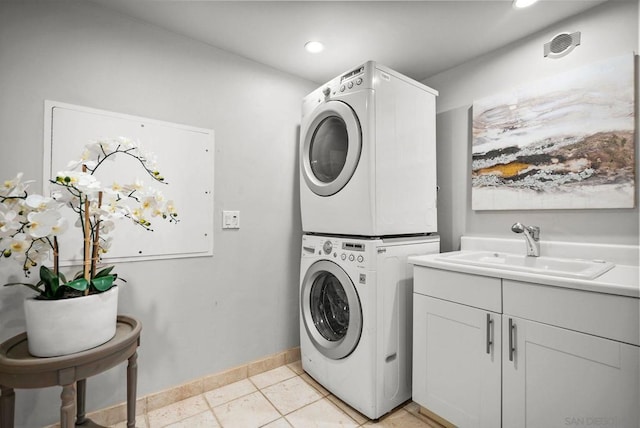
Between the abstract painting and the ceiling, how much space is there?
356mm

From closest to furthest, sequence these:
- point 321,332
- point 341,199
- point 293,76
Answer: point 341,199
point 321,332
point 293,76

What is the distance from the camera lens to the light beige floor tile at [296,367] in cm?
204

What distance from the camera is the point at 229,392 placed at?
1792mm

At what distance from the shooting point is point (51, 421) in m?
1.35

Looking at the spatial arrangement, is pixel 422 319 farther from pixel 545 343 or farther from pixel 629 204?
pixel 629 204

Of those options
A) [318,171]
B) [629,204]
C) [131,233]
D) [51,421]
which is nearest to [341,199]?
[318,171]

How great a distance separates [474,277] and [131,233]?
5.71ft

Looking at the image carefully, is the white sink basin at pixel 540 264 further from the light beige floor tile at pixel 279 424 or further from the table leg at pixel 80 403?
the table leg at pixel 80 403

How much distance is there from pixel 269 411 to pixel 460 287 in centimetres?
123

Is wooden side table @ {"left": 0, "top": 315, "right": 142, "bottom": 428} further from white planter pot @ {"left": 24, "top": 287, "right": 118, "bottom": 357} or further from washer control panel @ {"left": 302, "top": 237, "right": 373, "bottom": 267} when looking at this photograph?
washer control panel @ {"left": 302, "top": 237, "right": 373, "bottom": 267}

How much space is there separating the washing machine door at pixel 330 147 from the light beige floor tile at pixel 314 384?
4.03ft

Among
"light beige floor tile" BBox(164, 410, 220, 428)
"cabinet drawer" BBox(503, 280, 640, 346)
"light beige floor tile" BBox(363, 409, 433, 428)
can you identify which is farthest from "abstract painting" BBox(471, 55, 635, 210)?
"light beige floor tile" BBox(164, 410, 220, 428)

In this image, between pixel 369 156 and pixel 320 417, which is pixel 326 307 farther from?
pixel 369 156

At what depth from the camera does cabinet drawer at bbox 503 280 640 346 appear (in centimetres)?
93
